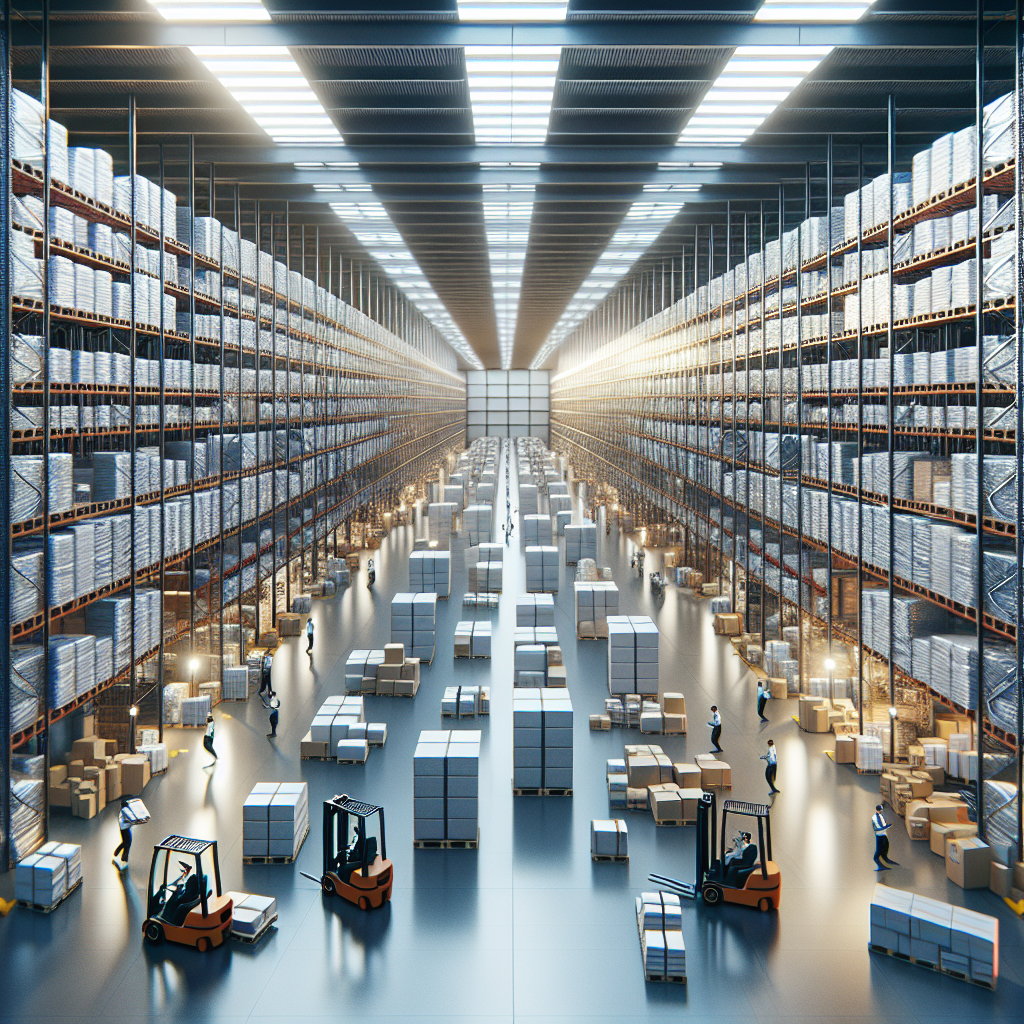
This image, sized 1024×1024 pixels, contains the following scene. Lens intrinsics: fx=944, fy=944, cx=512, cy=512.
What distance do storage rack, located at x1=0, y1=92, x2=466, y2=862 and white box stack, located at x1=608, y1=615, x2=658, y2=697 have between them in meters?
7.48

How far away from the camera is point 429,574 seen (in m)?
26.3

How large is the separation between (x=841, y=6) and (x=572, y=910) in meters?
11.4

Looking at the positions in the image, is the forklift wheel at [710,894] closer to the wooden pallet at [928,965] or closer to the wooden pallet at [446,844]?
the wooden pallet at [928,965]

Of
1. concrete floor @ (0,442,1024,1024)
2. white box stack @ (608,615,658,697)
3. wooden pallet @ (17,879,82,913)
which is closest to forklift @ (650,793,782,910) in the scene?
concrete floor @ (0,442,1024,1024)

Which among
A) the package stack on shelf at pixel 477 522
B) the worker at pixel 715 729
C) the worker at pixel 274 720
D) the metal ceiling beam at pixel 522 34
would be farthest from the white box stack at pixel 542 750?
the package stack on shelf at pixel 477 522

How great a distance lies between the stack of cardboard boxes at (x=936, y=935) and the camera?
8.74m

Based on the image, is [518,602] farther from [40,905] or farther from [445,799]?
[40,905]

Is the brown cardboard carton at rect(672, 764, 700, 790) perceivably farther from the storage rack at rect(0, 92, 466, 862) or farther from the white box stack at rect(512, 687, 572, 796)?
the storage rack at rect(0, 92, 466, 862)

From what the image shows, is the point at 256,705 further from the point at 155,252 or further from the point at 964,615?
the point at 964,615

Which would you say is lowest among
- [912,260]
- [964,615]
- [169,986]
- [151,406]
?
[169,986]

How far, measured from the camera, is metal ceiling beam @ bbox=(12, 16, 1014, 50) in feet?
41.0

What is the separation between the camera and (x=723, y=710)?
56.2 feet

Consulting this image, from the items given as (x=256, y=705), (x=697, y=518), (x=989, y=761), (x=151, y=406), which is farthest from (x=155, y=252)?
(x=697, y=518)

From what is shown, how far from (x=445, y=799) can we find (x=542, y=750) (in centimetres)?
207
